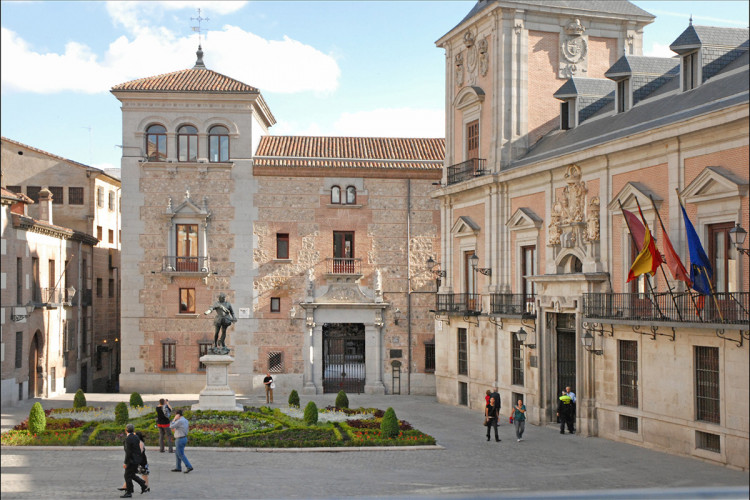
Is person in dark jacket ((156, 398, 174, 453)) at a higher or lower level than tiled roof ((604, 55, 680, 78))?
lower

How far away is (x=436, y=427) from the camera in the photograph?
28859mm

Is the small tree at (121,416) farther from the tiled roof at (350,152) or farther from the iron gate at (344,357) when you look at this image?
the tiled roof at (350,152)

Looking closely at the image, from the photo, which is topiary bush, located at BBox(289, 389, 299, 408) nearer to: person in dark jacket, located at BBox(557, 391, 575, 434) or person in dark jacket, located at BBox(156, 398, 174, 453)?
person in dark jacket, located at BBox(156, 398, 174, 453)

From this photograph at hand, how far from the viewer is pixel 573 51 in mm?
33219

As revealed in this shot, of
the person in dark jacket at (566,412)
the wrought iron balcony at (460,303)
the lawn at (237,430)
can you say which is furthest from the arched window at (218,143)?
the person in dark jacket at (566,412)

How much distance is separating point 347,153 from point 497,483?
25.6 m

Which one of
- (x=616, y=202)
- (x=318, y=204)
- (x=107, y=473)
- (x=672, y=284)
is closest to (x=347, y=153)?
(x=318, y=204)

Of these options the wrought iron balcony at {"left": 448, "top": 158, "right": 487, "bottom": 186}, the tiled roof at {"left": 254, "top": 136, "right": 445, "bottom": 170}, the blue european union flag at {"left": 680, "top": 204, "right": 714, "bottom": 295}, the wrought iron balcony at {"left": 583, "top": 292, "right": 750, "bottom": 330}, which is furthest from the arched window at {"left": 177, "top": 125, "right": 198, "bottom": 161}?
the blue european union flag at {"left": 680, "top": 204, "right": 714, "bottom": 295}

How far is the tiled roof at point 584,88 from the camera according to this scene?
1219 inches

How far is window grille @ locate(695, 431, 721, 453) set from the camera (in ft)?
68.5

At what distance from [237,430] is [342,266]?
54.1 ft

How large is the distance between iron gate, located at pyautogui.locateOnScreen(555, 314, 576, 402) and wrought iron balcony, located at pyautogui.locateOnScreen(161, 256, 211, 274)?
57.3 ft

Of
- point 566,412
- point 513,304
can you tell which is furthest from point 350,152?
point 566,412

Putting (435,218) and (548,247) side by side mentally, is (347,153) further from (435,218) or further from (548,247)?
(548,247)
